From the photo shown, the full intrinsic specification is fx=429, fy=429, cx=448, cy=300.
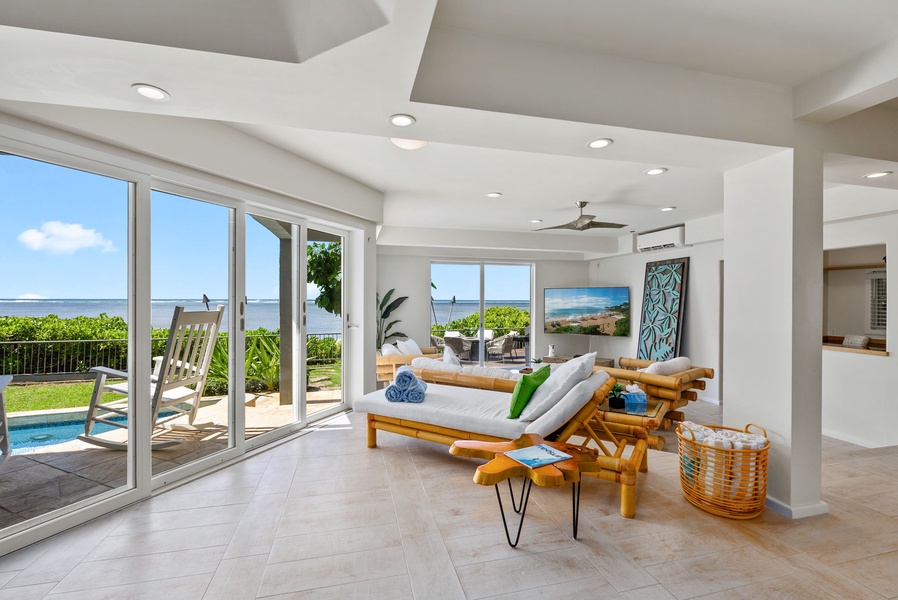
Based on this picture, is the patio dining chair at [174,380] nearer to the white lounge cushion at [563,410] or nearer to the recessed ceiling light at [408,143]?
the recessed ceiling light at [408,143]

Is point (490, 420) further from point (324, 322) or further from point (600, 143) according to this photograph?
point (324, 322)

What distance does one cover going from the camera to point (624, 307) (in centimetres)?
750

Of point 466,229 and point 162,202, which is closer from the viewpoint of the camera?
point 162,202

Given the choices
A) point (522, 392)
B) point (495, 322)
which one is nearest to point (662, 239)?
point (495, 322)

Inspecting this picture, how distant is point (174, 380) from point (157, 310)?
518mm

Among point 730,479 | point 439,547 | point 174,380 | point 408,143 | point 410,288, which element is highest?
point 408,143

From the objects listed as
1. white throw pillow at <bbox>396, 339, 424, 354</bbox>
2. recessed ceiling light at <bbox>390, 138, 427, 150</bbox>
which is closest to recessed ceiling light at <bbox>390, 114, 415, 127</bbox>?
recessed ceiling light at <bbox>390, 138, 427, 150</bbox>

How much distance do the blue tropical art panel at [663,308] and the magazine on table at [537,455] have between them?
4.80 m

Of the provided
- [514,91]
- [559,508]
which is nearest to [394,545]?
[559,508]

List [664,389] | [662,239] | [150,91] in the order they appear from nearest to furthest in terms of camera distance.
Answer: [150,91] < [664,389] < [662,239]

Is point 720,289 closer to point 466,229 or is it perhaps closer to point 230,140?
point 466,229

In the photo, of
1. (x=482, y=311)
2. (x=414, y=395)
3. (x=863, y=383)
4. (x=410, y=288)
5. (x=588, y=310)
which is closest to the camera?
(x=414, y=395)

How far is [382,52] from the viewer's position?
1.61 metres

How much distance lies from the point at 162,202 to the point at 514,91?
2.48 metres
